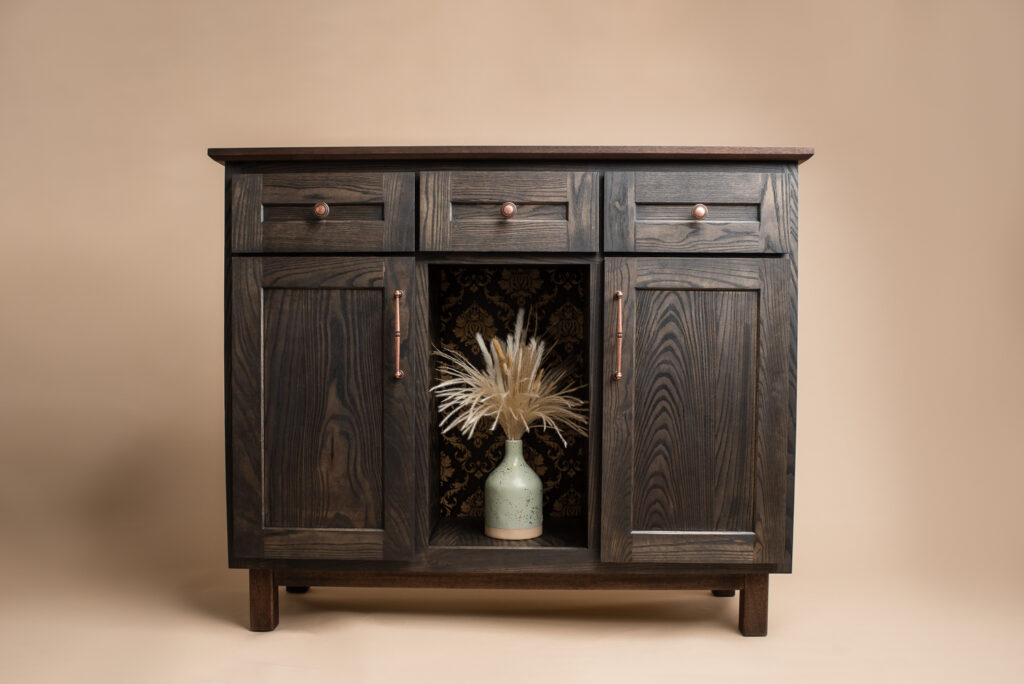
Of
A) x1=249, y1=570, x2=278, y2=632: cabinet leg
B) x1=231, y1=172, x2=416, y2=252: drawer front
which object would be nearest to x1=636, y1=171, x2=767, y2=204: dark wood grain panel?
x1=231, y1=172, x2=416, y2=252: drawer front

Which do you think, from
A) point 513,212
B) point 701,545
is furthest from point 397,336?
point 701,545

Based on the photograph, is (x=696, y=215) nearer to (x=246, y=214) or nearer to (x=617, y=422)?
(x=617, y=422)

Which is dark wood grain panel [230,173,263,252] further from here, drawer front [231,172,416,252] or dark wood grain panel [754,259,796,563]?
dark wood grain panel [754,259,796,563]

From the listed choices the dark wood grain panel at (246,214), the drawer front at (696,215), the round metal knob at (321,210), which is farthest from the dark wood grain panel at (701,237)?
the dark wood grain panel at (246,214)

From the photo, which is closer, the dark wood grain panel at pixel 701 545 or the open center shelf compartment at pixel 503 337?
the dark wood grain panel at pixel 701 545

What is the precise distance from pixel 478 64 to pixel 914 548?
2378 millimetres

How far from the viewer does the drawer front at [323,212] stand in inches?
78.5

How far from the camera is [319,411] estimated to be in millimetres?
2012

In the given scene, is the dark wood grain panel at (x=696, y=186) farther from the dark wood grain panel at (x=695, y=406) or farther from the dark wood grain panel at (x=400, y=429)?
the dark wood grain panel at (x=400, y=429)

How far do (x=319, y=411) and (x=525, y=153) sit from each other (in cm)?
89

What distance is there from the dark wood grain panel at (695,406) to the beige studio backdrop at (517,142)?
0.53 m

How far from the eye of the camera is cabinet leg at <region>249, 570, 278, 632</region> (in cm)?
207

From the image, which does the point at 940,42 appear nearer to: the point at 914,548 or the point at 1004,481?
the point at 1004,481

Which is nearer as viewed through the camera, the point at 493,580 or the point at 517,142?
the point at 493,580
